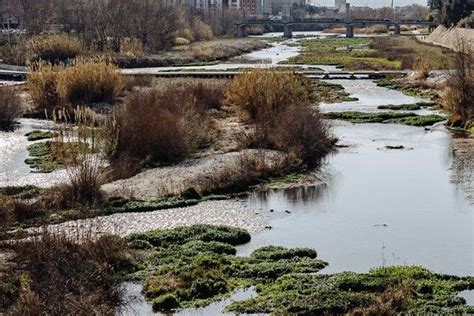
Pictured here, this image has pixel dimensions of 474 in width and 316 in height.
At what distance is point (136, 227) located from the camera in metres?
19.8

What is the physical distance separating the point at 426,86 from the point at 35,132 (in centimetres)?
2722

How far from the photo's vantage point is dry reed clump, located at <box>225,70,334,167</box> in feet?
93.4

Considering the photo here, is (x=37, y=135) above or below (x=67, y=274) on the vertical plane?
below

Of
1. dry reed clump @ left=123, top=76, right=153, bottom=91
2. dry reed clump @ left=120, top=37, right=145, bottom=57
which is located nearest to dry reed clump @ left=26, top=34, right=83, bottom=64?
dry reed clump @ left=120, top=37, right=145, bottom=57

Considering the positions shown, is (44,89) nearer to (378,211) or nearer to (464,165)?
(464,165)

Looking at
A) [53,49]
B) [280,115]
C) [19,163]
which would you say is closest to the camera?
[19,163]

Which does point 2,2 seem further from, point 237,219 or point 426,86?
point 237,219

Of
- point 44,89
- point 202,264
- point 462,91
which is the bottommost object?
point 202,264

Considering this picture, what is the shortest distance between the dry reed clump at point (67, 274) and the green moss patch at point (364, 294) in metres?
2.50

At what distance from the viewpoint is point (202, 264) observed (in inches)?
649

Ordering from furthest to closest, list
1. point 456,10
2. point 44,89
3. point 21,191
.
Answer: point 456,10 < point 44,89 < point 21,191

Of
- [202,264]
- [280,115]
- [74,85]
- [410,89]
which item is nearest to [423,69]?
[410,89]

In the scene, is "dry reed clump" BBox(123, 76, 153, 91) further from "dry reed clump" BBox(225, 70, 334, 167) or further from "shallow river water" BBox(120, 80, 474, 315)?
"shallow river water" BBox(120, 80, 474, 315)

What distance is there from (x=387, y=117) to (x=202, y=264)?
81.1 ft
